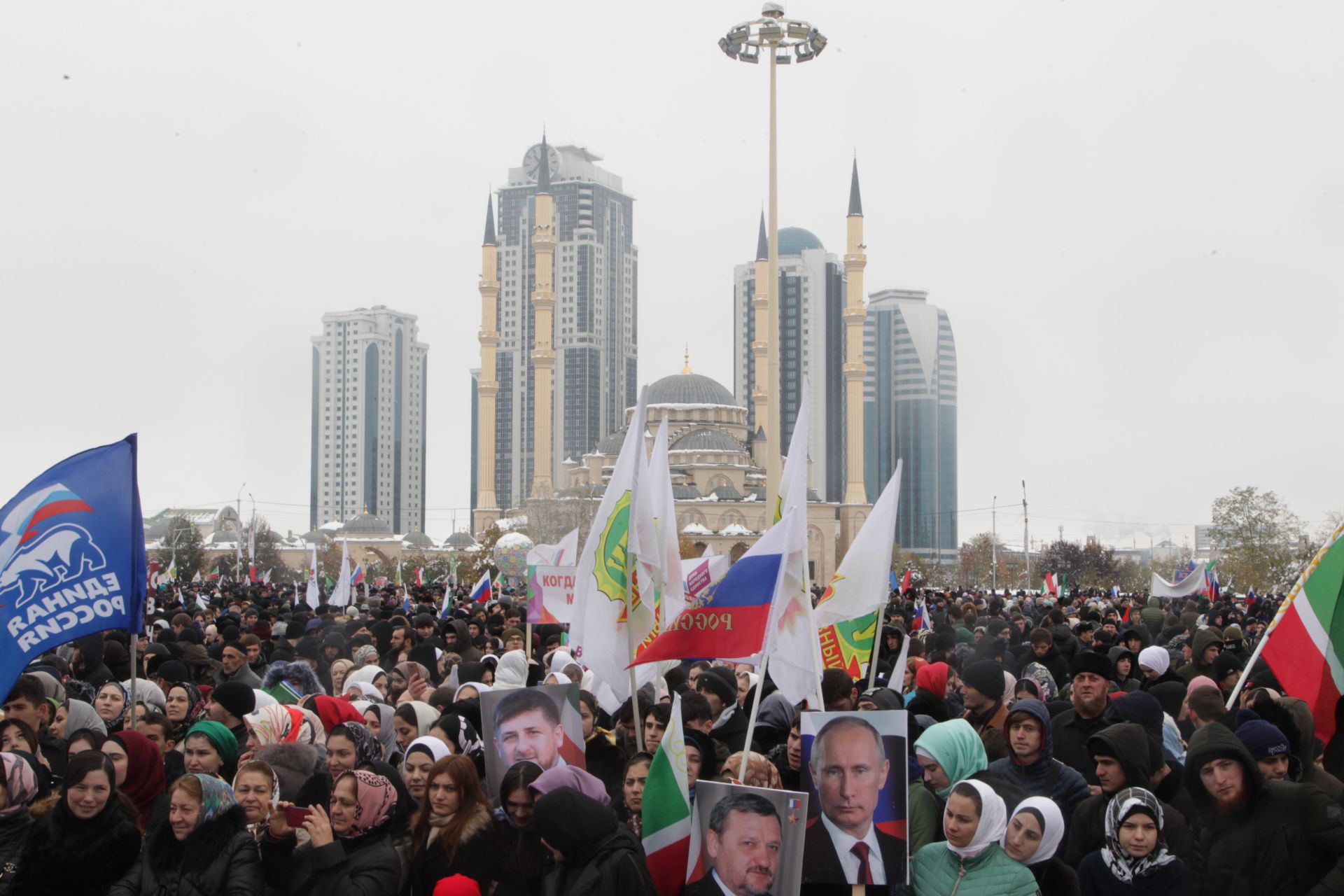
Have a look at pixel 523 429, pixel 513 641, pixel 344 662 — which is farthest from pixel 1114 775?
pixel 523 429

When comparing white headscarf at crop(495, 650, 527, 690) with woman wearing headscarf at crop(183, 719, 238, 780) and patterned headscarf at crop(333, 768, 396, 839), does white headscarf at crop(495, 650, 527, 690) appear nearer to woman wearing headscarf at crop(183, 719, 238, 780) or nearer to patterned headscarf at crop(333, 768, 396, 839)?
woman wearing headscarf at crop(183, 719, 238, 780)

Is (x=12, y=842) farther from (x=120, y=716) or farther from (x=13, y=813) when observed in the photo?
(x=120, y=716)

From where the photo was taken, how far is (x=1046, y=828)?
4.20 meters

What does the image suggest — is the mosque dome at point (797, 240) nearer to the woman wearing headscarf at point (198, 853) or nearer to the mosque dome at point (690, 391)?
the mosque dome at point (690, 391)

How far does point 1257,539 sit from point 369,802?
3642 cm

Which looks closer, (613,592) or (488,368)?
(613,592)

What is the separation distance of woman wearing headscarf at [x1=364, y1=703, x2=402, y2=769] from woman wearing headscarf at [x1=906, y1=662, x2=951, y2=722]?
8.13 ft

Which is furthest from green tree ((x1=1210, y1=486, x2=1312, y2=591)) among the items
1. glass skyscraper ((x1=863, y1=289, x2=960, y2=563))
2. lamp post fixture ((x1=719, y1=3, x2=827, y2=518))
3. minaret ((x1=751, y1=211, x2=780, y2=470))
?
glass skyscraper ((x1=863, y1=289, x2=960, y2=563))

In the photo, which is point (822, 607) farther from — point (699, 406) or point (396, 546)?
point (396, 546)

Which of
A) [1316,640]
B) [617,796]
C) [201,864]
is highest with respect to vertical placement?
[1316,640]

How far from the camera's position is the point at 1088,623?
43.8ft

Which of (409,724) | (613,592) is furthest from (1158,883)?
(409,724)

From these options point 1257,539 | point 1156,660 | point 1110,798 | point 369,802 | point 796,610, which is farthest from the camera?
point 1257,539

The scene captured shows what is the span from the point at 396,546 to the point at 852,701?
8172cm
